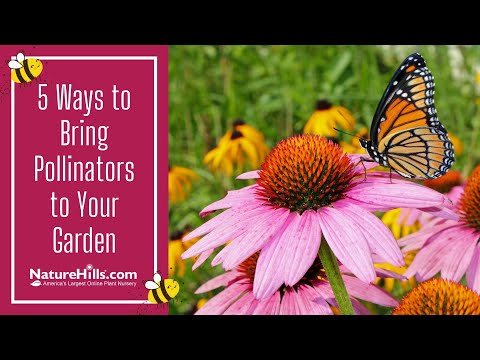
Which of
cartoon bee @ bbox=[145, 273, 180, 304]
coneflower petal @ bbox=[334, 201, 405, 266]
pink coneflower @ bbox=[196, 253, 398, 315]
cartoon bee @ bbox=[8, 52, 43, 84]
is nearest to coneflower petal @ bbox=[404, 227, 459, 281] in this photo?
pink coneflower @ bbox=[196, 253, 398, 315]

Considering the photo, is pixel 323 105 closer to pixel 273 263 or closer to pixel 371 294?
pixel 371 294

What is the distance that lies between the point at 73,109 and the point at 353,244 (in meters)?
0.87

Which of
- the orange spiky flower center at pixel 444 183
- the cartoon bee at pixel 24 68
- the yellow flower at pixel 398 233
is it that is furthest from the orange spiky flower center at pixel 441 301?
the cartoon bee at pixel 24 68

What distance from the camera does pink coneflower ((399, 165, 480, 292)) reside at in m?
1.32

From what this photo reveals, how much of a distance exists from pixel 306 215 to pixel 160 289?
0.59m

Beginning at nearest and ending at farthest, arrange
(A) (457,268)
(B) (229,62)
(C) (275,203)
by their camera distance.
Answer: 1. (C) (275,203)
2. (A) (457,268)
3. (B) (229,62)

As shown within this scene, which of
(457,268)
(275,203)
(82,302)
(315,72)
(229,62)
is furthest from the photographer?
(315,72)

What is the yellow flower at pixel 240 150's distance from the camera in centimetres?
233

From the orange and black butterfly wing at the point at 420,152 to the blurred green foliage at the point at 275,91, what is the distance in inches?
43.5

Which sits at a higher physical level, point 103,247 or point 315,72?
point 315,72
